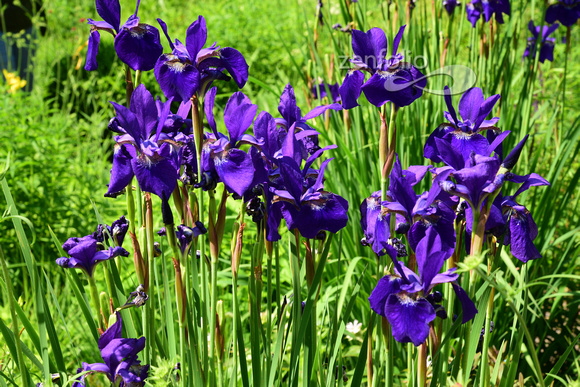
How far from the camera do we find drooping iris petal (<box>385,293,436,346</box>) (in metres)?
0.97

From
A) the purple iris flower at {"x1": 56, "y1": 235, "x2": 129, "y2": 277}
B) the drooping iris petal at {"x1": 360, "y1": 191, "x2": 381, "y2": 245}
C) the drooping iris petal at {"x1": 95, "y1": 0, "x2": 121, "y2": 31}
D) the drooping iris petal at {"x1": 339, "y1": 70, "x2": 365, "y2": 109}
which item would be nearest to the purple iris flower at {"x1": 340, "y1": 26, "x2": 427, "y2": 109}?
the drooping iris petal at {"x1": 339, "y1": 70, "x2": 365, "y2": 109}

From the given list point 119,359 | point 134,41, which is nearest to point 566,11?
point 134,41

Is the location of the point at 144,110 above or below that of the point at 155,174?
above

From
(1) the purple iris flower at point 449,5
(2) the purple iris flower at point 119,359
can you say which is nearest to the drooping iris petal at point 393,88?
(2) the purple iris flower at point 119,359

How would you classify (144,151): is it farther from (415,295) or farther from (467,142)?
(467,142)

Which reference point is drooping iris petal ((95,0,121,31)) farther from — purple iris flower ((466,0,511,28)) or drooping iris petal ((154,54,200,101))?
purple iris flower ((466,0,511,28))

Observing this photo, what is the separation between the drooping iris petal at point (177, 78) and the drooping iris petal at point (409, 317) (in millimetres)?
596

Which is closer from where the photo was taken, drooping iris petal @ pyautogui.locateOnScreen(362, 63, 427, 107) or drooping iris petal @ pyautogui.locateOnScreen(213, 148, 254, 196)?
drooping iris petal @ pyautogui.locateOnScreen(213, 148, 254, 196)

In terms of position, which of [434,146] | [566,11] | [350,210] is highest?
[566,11]

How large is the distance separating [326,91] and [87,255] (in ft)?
6.34

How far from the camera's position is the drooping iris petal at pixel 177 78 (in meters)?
1.08

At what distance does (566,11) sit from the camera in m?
2.76

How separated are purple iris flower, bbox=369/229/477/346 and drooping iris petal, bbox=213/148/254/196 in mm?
336

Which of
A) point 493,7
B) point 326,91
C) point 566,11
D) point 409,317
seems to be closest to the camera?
point 409,317
